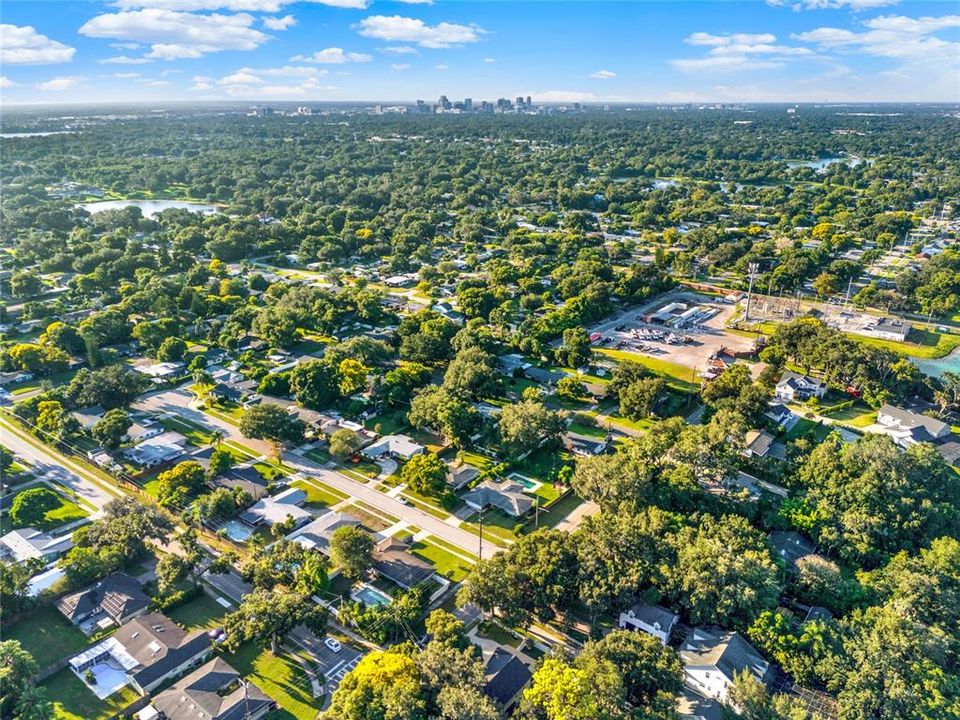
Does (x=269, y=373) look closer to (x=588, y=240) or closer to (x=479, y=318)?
(x=479, y=318)

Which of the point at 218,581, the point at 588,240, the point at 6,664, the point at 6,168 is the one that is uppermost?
the point at 6,168

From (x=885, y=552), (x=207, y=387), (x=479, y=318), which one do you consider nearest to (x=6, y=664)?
(x=207, y=387)

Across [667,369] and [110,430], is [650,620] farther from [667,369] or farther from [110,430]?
[110,430]

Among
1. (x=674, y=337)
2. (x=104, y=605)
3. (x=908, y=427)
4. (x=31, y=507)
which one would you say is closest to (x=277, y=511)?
(x=104, y=605)

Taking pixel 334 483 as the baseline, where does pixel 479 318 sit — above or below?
above

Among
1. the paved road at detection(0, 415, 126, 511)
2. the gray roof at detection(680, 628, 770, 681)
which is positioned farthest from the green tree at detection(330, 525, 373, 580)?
the paved road at detection(0, 415, 126, 511)

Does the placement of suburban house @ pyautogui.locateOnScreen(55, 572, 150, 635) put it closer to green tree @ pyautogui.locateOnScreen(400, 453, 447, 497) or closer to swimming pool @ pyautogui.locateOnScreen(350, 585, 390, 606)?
swimming pool @ pyautogui.locateOnScreen(350, 585, 390, 606)
